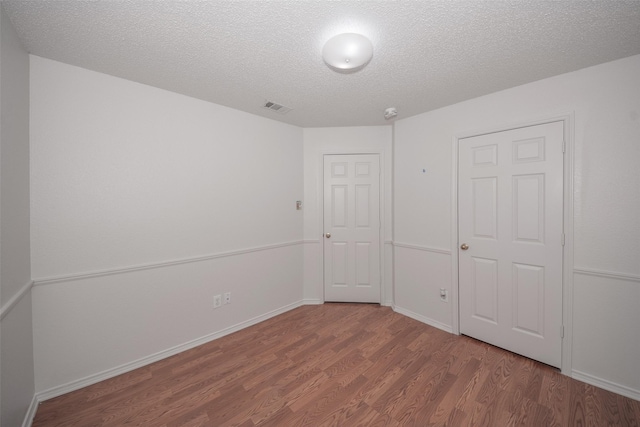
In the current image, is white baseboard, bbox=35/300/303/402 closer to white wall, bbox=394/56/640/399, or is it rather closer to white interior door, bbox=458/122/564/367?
white interior door, bbox=458/122/564/367

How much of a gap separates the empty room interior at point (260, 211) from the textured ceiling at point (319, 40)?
0.6 inches

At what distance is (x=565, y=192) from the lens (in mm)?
1971

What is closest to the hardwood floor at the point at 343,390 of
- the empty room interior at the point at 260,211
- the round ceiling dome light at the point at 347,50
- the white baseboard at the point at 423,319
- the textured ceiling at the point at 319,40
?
the empty room interior at the point at 260,211

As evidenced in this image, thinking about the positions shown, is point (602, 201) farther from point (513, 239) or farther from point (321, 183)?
point (321, 183)

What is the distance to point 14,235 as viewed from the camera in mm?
1425

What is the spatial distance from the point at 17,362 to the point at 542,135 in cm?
404

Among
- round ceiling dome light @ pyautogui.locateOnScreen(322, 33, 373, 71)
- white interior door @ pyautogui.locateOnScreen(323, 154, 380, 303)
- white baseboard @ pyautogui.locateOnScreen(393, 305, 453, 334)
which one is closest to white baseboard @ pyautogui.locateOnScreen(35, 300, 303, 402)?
white interior door @ pyautogui.locateOnScreen(323, 154, 380, 303)

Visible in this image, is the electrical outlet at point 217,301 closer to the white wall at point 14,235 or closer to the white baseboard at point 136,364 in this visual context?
the white baseboard at point 136,364

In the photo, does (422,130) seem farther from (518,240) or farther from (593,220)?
(593,220)

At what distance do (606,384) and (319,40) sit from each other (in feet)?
10.6

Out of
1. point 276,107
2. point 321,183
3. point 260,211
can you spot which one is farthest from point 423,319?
point 276,107

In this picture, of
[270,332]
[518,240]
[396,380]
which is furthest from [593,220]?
[270,332]

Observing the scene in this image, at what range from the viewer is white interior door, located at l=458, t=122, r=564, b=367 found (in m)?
2.04

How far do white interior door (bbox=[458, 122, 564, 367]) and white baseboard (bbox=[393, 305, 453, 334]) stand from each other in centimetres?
16
